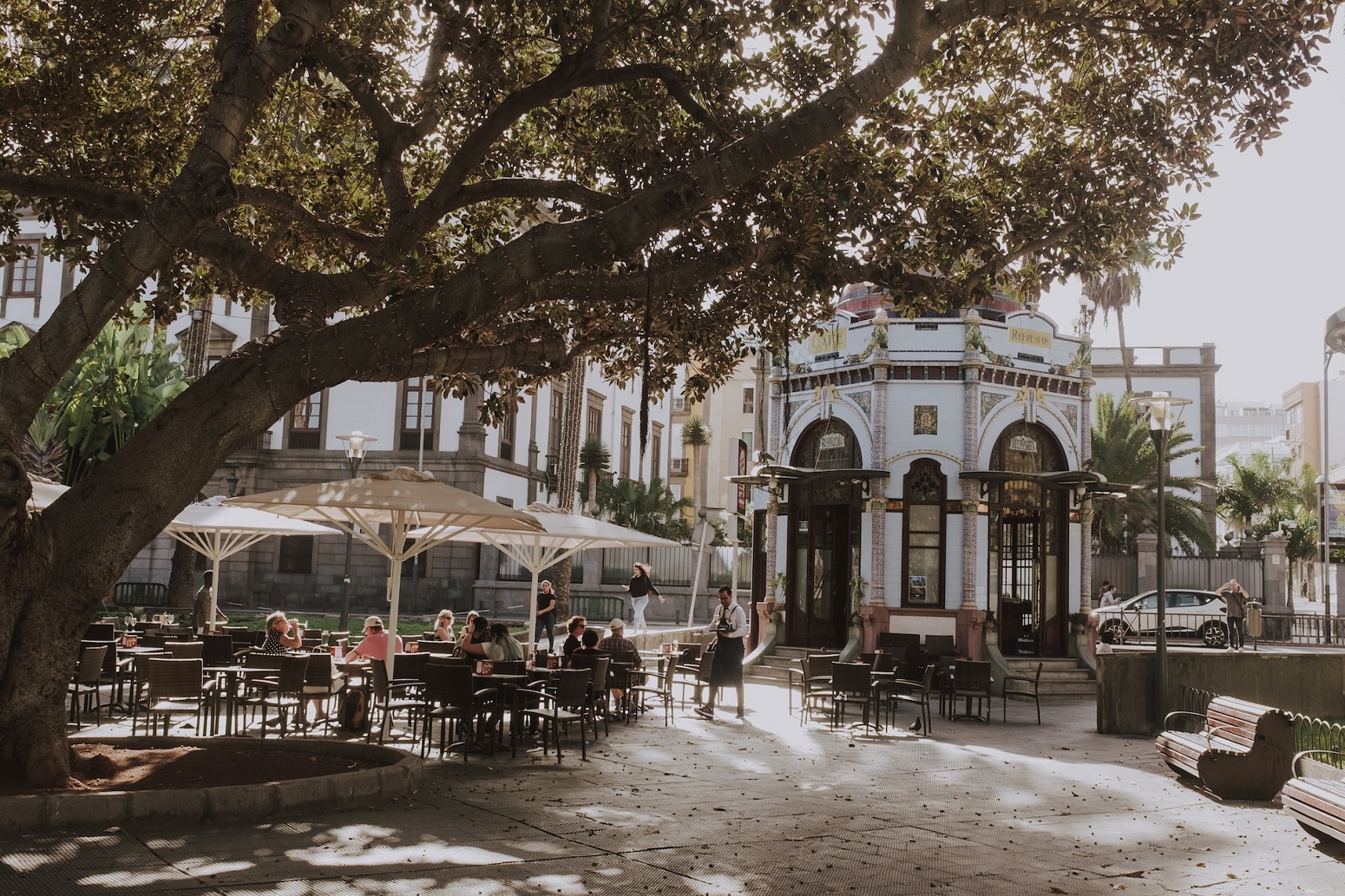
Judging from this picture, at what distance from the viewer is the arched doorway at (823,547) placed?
23.6 metres

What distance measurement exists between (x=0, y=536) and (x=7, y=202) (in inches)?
232

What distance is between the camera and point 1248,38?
32.6 ft

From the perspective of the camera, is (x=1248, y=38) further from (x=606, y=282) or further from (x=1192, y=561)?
(x=1192, y=561)

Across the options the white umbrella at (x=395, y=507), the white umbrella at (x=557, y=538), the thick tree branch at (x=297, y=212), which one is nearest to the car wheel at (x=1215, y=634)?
the white umbrella at (x=557, y=538)

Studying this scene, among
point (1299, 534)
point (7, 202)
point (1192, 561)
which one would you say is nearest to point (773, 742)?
point (7, 202)

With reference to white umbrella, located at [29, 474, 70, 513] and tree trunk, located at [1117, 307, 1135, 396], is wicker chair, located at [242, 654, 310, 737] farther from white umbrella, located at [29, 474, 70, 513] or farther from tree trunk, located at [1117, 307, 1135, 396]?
A: tree trunk, located at [1117, 307, 1135, 396]

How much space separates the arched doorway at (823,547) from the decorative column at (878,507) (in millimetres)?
766

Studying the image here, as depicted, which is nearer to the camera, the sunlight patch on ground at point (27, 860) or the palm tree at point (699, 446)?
the sunlight patch on ground at point (27, 860)

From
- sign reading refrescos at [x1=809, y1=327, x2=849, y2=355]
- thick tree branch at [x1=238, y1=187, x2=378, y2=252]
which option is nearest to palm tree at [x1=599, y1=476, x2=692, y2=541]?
sign reading refrescos at [x1=809, y1=327, x2=849, y2=355]

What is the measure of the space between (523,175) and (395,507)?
15.3 feet

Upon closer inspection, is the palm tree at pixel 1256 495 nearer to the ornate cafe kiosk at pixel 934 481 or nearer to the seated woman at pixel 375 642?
the ornate cafe kiosk at pixel 934 481

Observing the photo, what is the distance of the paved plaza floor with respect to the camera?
670 cm

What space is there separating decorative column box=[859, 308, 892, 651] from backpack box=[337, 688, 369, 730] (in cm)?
1156

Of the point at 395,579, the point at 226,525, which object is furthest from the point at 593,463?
the point at 395,579
